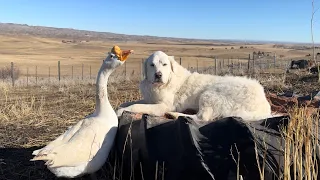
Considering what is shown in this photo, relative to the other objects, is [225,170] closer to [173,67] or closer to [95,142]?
[95,142]

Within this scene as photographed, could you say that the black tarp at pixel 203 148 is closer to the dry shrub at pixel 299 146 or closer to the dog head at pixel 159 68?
the dry shrub at pixel 299 146

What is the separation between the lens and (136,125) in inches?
147

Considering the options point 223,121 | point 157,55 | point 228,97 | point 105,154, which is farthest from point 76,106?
point 223,121

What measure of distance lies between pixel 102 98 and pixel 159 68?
162 cm

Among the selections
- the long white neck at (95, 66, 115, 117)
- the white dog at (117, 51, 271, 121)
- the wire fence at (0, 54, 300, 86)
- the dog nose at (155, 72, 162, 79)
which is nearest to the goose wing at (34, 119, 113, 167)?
the long white neck at (95, 66, 115, 117)

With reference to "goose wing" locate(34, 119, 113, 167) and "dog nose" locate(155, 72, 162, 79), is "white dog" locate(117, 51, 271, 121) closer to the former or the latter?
"dog nose" locate(155, 72, 162, 79)

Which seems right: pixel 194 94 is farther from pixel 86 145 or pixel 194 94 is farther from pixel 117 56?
pixel 86 145

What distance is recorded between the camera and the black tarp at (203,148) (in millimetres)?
2824

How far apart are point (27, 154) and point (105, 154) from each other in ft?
5.53

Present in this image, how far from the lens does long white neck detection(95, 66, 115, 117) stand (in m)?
4.18

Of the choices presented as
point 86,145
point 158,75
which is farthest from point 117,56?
point 158,75

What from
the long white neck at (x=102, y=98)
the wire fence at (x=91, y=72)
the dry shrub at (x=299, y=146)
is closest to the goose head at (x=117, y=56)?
the long white neck at (x=102, y=98)

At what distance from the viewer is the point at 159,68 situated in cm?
571

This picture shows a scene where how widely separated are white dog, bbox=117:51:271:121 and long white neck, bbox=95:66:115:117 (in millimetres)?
777
